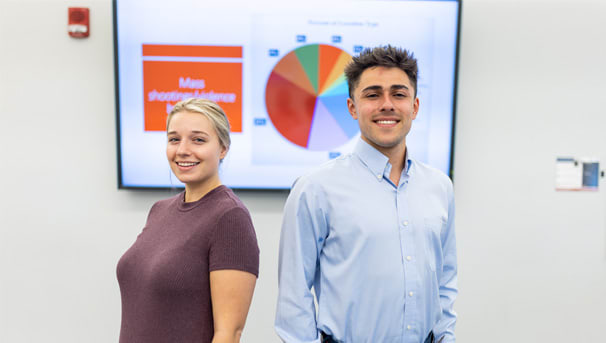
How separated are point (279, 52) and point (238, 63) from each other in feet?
0.63

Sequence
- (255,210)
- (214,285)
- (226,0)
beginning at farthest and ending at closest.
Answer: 1. (255,210)
2. (226,0)
3. (214,285)

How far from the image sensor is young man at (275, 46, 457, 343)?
1.05m

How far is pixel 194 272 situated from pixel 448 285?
0.77 meters

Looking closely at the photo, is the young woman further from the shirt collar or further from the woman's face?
the shirt collar

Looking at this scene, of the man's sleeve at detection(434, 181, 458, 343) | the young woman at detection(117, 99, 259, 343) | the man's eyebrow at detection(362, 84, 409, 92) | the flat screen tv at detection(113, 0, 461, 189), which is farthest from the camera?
the flat screen tv at detection(113, 0, 461, 189)

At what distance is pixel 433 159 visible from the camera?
5.98 ft

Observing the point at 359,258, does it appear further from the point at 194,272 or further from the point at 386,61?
the point at 386,61

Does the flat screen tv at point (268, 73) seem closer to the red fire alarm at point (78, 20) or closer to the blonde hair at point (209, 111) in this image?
the red fire alarm at point (78, 20)

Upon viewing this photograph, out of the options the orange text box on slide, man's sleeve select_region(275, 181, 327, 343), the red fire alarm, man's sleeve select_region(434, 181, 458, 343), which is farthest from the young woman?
the red fire alarm

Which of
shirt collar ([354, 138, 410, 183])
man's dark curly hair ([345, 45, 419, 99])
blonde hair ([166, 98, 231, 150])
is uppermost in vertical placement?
man's dark curly hair ([345, 45, 419, 99])

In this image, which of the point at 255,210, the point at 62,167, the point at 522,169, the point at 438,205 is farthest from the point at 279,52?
the point at 522,169

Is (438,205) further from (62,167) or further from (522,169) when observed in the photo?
(62,167)

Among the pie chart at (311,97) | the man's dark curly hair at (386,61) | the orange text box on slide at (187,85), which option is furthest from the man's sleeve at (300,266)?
the orange text box on slide at (187,85)

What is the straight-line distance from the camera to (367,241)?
1.05m
